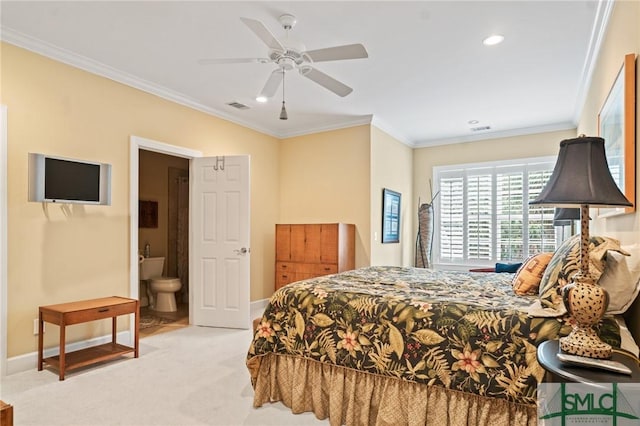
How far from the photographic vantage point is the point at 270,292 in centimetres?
586

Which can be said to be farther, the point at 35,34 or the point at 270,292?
the point at 270,292

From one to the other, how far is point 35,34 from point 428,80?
11.7 feet

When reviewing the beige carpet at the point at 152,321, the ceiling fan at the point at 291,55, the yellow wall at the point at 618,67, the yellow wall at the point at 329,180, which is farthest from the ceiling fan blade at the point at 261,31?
the beige carpet at the point at 152,321

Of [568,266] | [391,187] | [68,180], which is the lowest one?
[568,266]

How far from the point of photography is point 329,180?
225 inches

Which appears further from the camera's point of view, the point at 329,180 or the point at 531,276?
the point at 329,180

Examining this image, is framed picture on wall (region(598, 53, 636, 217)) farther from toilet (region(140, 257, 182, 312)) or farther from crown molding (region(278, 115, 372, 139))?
toilet (region(140, 257, 182, 312))

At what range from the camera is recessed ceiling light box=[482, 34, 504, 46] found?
3.11 metres

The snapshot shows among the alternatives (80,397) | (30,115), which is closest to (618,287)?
(80,397)

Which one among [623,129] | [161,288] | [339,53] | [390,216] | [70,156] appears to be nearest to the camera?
[623,129]

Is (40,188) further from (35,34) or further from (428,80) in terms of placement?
(428,80)

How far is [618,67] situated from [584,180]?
4.90 ft

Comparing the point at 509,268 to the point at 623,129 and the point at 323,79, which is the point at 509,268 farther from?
the point at 323,79

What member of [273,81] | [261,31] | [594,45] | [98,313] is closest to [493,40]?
[594,45]
